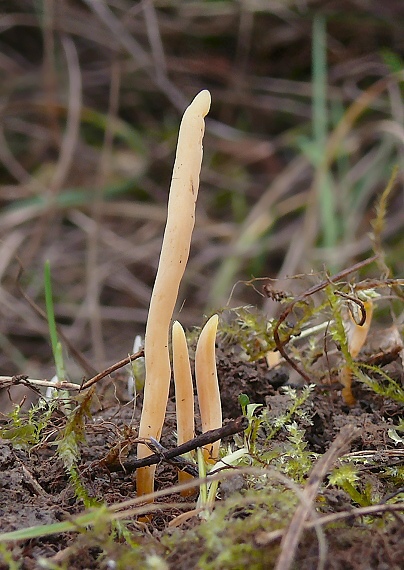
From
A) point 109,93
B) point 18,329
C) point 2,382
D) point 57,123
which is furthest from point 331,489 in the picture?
point 109,93

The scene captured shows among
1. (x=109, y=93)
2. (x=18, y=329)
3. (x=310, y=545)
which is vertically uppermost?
(x=109, y=93)

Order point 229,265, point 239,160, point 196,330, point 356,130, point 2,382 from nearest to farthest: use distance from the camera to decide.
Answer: point 2,382 → point 196,330 → point 229,265 → point 356,130 → point 239,160

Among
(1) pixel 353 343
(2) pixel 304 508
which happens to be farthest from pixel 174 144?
(2) pixel 304 508

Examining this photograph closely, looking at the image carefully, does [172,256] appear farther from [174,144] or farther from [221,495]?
[174,144]

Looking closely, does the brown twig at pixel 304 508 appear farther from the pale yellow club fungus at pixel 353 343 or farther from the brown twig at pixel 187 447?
the pale yellow club fungus at pixel 353 343

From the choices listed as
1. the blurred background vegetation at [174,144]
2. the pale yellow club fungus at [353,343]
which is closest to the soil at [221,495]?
the pale yellow club fungus at [353,343]

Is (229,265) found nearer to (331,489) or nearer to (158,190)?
(158,190)
